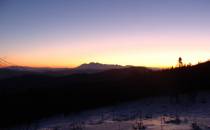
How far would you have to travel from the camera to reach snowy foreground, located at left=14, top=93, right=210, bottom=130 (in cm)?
929

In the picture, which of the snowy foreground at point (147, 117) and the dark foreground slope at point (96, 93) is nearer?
the snowy foreground at point (147, 117)

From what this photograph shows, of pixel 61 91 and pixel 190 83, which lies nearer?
pixel 190 83

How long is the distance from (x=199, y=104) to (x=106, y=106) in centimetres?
488

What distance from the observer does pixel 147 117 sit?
11.8 m

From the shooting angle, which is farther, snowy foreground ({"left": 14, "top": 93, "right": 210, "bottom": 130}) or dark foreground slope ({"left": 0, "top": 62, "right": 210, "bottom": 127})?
dark foreground slope ({"left": 0, "top": 62, "right": 210, "bottom": 127})

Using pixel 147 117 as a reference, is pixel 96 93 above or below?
above

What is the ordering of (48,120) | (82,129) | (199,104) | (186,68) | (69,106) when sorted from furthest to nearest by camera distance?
(186,68) → (69,106) → (48,120) → (199,104) → (82,129)

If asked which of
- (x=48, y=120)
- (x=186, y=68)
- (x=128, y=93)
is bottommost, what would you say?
(x=48, y=120)

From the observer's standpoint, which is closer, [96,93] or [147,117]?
[147,117]

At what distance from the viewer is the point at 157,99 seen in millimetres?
16734

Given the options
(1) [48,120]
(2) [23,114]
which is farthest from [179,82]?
(2) [23,114]

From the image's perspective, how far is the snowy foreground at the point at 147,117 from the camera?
9289 mm

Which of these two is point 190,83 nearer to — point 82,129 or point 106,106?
point 106,106

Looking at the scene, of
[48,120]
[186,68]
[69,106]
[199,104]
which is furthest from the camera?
[186,68]
